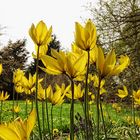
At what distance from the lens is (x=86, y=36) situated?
5.78ft

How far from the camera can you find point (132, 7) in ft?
62.4

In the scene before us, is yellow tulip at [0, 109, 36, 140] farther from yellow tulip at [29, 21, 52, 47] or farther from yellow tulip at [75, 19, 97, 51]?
yellow tulip at [29, 21, 52, 47]

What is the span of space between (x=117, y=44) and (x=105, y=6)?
412cm

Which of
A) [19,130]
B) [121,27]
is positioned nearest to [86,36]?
[19,130]

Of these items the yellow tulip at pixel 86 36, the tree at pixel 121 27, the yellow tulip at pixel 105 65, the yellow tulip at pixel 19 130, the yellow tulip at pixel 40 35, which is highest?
the tree at pixel 121 27

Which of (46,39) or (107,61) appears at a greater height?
(46,39)

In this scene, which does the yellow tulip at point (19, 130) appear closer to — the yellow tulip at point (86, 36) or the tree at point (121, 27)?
the yellow tulip at point (86, 36)

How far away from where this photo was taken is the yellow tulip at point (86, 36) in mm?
1752

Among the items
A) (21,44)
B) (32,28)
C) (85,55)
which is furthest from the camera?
(21,44)

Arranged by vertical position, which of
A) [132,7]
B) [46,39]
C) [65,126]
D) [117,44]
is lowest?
[65,126]

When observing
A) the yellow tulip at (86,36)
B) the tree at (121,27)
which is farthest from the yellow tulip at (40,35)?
the tree at (121,27)

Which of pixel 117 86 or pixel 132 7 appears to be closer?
pixel 117 86

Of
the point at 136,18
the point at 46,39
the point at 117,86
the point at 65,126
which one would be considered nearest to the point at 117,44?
the point at 136,18

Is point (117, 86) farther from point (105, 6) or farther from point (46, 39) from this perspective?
point (46, 39)
